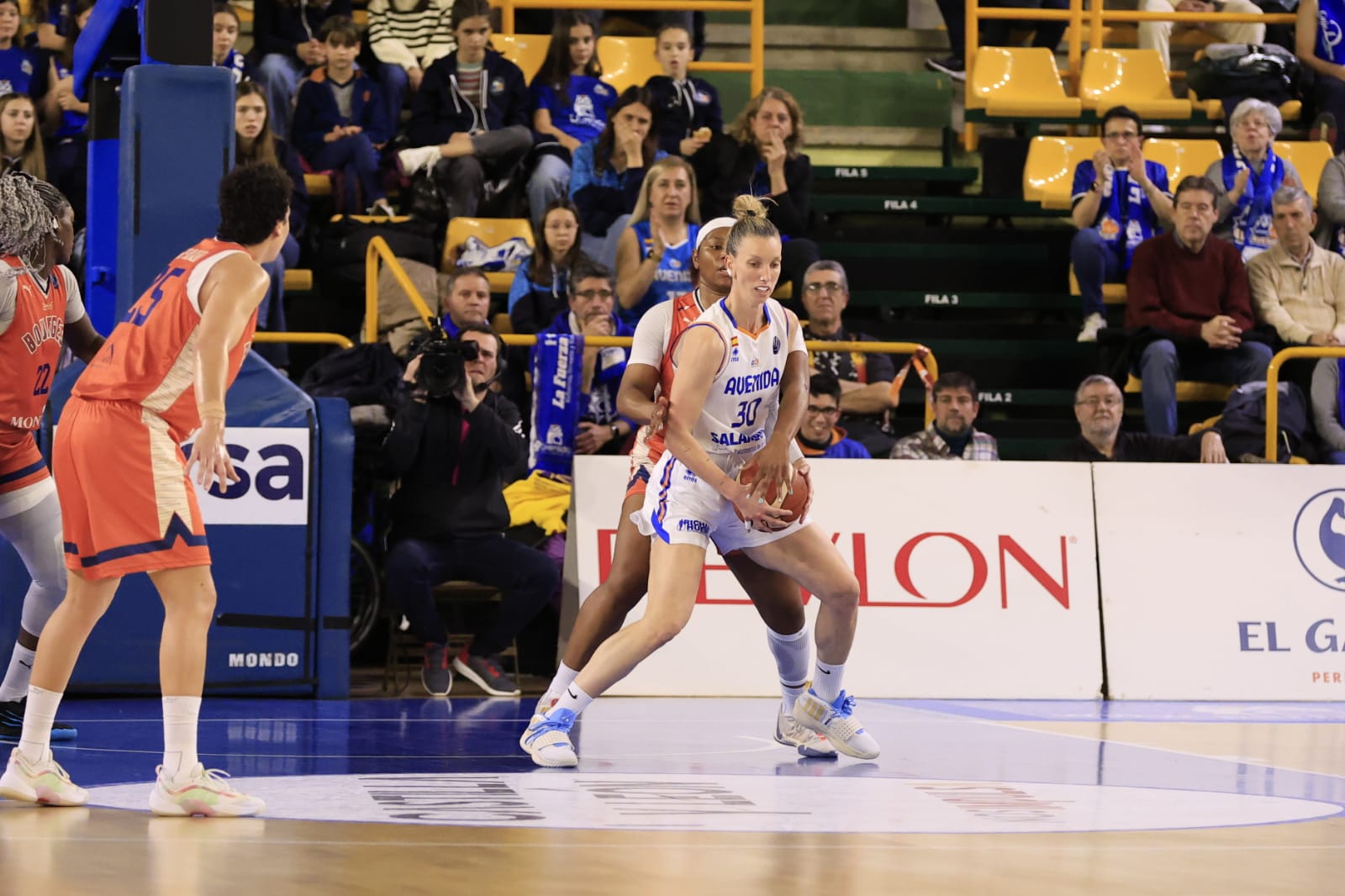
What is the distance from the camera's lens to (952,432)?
10477mm

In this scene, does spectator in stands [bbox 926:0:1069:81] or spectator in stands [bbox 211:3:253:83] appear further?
spectator in stands [bbox 926:0:1069:81]

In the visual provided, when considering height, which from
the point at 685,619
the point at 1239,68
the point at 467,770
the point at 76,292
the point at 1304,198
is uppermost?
the point at 1239,68

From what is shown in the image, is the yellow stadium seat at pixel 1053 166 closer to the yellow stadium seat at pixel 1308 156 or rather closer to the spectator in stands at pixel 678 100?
the yellow stadium seat at pixel 1308 156

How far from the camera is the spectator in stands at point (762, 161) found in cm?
1255

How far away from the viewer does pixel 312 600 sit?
28.7ft

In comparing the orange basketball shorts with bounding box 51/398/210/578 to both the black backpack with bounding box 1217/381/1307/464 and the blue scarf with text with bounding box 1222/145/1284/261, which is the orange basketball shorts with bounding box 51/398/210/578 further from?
the blue scarf with text with bounding box 1222/145/1284/261

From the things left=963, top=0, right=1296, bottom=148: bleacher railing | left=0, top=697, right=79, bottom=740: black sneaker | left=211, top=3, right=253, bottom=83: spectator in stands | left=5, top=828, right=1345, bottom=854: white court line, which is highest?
left=963, top=0, right=1296, bottom=148: bleacher railing

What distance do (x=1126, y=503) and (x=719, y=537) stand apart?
417cm

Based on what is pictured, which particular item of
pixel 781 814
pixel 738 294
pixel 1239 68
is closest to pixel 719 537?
pixel 738 294

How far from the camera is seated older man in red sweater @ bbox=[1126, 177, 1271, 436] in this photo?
12273mm

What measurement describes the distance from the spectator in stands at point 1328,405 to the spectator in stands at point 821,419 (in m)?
3.45

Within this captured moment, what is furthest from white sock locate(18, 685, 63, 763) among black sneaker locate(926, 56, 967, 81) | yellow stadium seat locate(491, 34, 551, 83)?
black sneaker locate(926, 56, 967, 81)

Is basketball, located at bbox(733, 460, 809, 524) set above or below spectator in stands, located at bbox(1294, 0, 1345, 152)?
below

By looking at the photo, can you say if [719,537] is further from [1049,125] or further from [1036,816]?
[1049,125]
